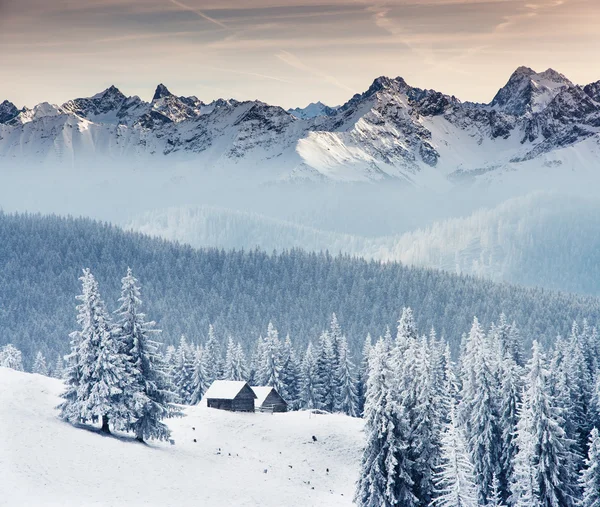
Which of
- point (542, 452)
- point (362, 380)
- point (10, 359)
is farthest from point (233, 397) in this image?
point (10, 359)

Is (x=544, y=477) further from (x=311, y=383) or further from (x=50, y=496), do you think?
(x=311, y=383)

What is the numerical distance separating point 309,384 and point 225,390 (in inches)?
669

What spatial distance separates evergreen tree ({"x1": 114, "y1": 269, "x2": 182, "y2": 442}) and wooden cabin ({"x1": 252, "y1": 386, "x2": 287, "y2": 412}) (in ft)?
95.4

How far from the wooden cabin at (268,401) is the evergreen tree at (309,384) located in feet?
29.7

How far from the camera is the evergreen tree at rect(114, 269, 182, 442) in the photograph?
7662cm

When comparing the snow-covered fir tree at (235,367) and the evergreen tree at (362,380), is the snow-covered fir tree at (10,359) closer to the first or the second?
the snow-covered fir tree at (235,367)

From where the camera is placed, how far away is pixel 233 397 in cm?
10362

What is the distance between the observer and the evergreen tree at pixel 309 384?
119 metres

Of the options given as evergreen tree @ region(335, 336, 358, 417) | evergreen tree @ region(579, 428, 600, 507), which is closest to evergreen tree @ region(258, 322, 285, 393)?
evergreen tree @ region(335, 336, 358, 417)

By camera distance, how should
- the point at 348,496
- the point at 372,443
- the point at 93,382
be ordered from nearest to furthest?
the point at 372,443 → the point at 93,382 → the point at 348,496

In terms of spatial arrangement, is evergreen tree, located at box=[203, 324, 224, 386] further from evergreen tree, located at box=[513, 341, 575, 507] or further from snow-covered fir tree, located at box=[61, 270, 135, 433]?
evergreen tree, located at box=[513, 341, 575, 507]

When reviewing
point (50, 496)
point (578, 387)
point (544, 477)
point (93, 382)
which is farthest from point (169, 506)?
point (578, 387)

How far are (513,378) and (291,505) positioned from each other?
66.7 ft

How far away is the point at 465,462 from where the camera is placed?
57594mm
